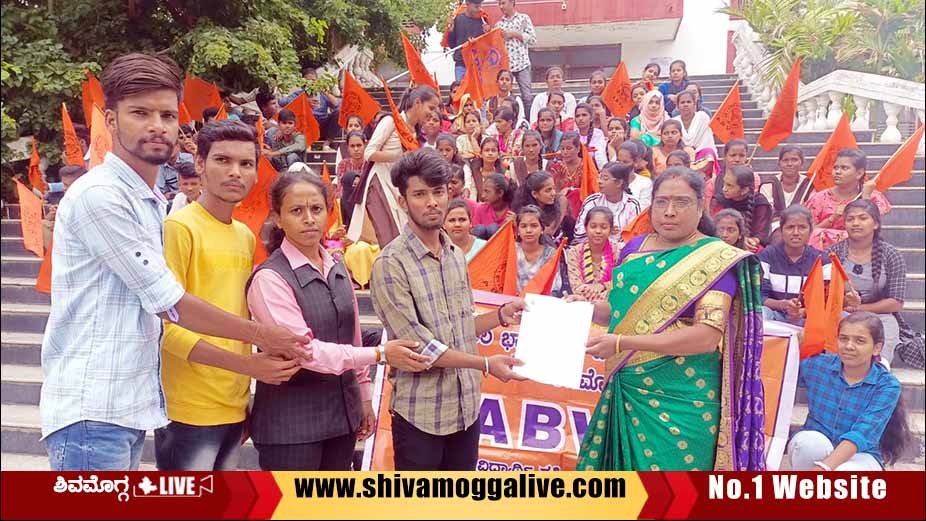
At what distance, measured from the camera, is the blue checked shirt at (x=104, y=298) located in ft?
5.34

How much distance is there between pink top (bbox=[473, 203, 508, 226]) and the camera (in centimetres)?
436

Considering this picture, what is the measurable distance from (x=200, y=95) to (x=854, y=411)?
3.63m

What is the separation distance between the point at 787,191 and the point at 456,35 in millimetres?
2533

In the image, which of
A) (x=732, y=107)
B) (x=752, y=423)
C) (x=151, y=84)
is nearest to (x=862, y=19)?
(x=732, y=107)

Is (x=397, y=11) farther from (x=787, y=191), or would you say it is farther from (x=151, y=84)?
(x=787, y=191)

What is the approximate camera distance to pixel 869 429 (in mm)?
2564

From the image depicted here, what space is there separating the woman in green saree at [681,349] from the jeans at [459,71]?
3.70 m

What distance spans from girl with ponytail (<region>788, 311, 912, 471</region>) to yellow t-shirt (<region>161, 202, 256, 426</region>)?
2.25 metres

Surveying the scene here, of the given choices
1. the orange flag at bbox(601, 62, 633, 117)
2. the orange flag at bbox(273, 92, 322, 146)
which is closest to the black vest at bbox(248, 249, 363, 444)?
the orange flag at bbox(273, 92, 322, 146)

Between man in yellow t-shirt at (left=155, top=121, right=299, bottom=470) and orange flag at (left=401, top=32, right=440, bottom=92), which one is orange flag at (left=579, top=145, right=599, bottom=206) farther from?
man in yellow t-shirt at (left=155, top=121, right=299, bottom=470)

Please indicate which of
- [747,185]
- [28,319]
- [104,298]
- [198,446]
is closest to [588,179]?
[747,185]

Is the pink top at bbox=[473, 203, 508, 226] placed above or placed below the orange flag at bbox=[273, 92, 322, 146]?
below

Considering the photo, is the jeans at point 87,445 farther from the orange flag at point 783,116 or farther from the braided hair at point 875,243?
the orange flag at point 783,116

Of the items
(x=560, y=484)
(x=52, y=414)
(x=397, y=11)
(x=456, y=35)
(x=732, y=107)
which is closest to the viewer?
(x=52, y=414)
